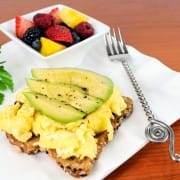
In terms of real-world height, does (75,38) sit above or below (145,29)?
above

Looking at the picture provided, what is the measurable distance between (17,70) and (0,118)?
0.27m

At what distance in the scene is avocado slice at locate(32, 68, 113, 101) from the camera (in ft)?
2.76

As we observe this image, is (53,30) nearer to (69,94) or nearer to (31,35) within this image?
(31,35)

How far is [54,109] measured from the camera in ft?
2.55

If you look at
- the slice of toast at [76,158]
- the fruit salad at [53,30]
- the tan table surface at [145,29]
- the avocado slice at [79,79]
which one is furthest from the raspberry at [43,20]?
the slice of toast at [76,158]

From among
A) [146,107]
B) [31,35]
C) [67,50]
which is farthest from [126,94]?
[31,35]

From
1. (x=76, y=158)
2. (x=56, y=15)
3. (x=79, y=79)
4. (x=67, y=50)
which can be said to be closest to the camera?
(x=76, y=158)

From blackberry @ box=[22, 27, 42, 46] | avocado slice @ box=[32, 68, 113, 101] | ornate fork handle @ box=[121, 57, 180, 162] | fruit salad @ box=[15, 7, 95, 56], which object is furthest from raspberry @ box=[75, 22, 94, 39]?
ornate fork handle @ box=[121, 57, 180, 162]

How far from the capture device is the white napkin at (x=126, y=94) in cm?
75

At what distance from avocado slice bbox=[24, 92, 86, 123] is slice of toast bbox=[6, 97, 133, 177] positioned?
0.20 ft

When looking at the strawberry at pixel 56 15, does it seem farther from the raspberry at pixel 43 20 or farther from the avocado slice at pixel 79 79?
the avocado slice at pixel 79 79

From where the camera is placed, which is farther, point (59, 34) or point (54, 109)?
point (59, 34)

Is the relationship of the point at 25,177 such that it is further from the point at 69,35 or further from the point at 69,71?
the point at 69,35

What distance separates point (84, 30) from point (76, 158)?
1.57ft
